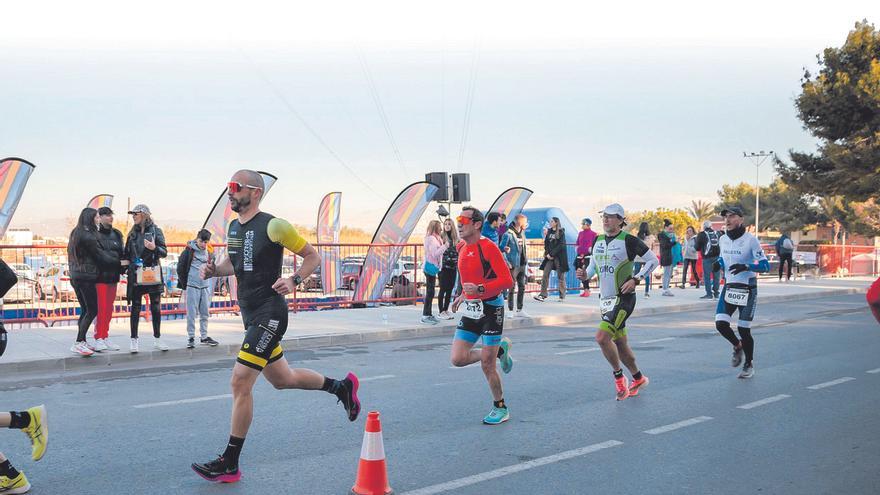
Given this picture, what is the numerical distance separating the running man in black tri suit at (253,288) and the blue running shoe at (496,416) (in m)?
2.09

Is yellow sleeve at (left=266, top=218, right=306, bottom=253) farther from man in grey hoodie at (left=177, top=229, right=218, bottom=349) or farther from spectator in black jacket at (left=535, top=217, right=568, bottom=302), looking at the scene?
spectator in black jacket at (left=535, top=217, right=568, bottom=302)

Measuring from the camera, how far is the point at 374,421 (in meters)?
4.72

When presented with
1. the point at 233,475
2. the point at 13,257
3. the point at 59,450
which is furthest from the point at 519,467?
the point at 13,257

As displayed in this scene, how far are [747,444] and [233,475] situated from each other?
376cm

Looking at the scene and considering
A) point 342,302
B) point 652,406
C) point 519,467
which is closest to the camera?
point 519,467

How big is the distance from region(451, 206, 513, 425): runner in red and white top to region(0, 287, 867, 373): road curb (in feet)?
16.8

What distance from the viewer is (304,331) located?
12805 mm

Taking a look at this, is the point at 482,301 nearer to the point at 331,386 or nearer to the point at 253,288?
the point at 331,386

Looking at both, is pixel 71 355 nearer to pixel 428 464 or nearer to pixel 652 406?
pixel 428 464

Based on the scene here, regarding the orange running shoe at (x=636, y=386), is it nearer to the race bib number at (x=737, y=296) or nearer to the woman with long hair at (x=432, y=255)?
the race bib number at (x=737, y=296)

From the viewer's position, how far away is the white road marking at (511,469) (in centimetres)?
502

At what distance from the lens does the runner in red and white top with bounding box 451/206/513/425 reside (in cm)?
672

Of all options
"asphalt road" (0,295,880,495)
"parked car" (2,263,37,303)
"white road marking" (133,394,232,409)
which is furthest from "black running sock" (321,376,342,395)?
"parked car" (2,263,37,303)

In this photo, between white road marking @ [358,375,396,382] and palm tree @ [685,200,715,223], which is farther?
palm tree @ [685,200,715,223]
